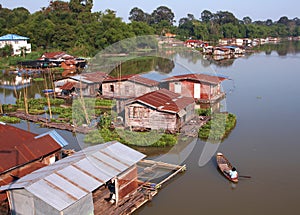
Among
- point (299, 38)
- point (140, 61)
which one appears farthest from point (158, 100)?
point (299, 38)

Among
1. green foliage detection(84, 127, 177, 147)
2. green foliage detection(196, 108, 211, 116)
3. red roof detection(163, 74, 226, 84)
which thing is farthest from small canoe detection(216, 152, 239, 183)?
red roof detection(163, 74, 226, 84)

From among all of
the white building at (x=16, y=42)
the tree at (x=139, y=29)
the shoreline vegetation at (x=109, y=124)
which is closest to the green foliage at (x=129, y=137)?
the shoreline vegetation at (x=109, y=124)

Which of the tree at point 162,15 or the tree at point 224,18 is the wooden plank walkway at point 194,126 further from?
the tree at point 224,18

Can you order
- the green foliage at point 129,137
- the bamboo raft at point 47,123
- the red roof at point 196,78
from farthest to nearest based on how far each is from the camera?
the red roof at point 196,78
the bamboo raft at point 47,123
the green foliage at point 129,137

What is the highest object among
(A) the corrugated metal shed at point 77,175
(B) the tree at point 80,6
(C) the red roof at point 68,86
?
(B) the tree at point 80,6

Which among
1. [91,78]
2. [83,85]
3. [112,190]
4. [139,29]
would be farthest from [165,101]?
[139,29]

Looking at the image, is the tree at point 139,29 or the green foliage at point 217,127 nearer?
the green foliage at point 217,127

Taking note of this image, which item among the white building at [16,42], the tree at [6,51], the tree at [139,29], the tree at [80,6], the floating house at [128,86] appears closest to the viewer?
the floating house at [128,86]

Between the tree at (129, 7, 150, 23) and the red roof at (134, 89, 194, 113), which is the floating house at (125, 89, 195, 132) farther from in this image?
the tree at (129, 7, 150, 23)

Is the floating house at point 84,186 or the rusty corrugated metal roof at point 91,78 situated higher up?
the rusty corrugated metal roof at point 91,78
